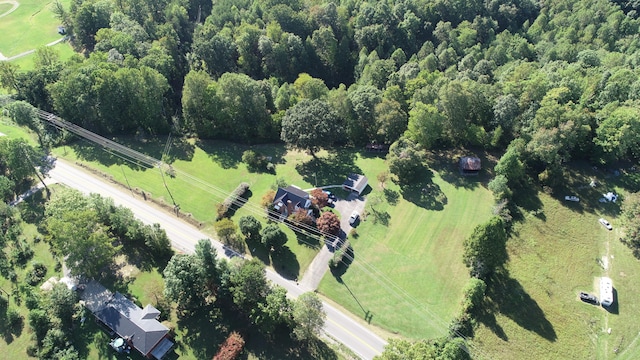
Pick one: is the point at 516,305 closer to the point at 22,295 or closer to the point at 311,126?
the point at 311,126

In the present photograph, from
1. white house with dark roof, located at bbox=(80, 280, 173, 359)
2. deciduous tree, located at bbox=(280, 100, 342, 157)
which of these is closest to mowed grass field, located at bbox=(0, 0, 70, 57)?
deciduous tree, located at bbox=(280, 100, 342, 157)

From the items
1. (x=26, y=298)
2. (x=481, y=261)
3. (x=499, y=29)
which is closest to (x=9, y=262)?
(x=26, y=298)

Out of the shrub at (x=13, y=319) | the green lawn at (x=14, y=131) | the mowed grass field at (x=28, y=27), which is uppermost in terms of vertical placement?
the mowed grass field at (x=28, y=27)

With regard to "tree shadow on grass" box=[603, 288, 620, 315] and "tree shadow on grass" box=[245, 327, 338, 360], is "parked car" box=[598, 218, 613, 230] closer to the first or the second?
"tree shadow on grass" box=[603, 288, 620, 315]

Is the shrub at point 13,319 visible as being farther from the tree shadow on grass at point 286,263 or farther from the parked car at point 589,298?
the parked car at point 589,298

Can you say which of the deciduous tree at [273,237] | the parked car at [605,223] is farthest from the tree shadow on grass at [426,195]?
the parked car at [605,223]

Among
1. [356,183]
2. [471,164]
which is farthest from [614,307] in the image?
[356,183]
